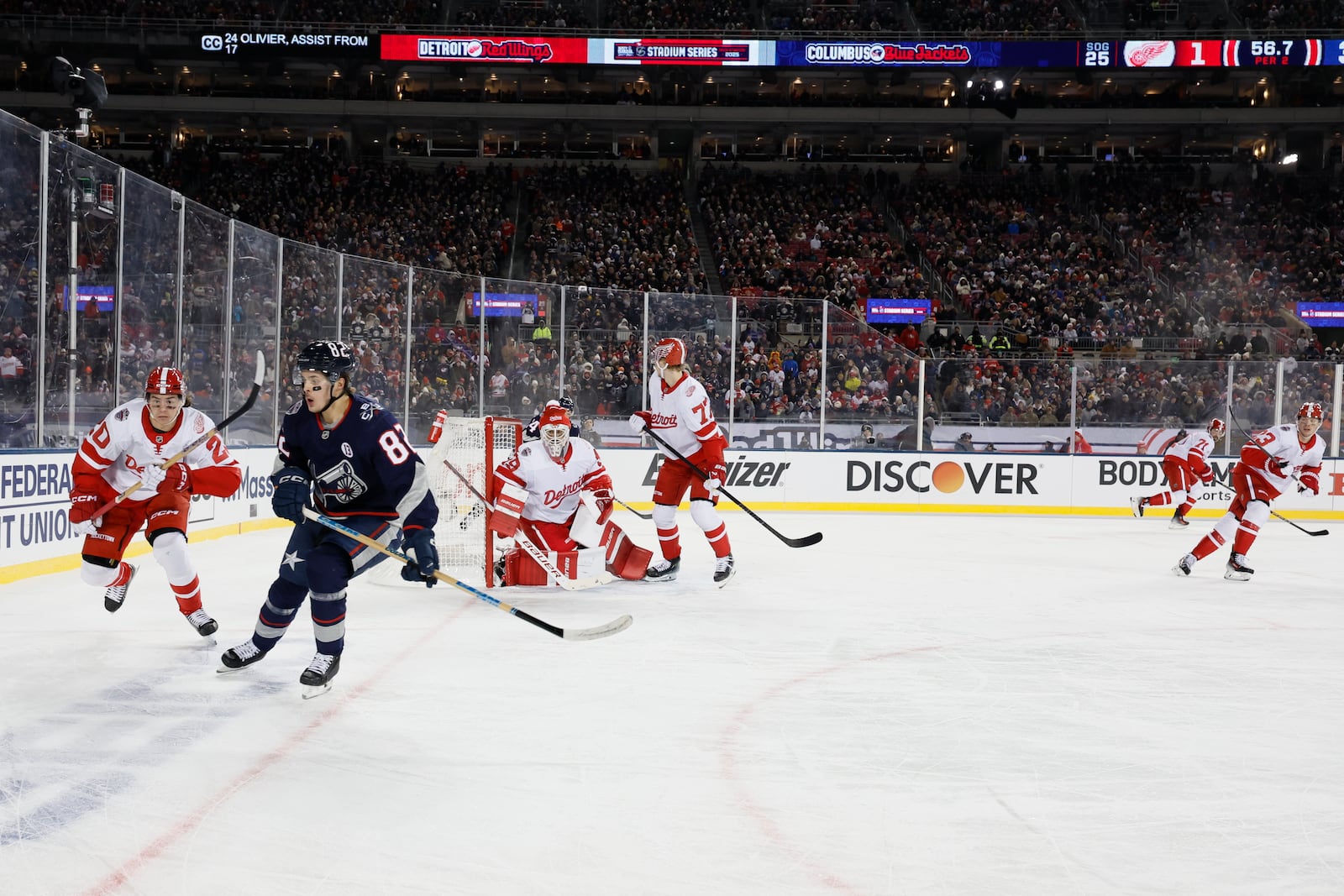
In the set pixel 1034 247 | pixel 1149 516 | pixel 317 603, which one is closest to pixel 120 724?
pixel 317 603

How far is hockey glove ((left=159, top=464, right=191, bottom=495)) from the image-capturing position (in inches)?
197

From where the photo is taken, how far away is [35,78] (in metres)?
26.5

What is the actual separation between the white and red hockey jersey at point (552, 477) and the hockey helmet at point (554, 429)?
0.05 meters

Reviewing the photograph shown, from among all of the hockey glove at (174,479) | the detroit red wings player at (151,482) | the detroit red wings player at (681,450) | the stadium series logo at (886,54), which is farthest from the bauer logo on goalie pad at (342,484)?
the stadium series logo at (886,54)

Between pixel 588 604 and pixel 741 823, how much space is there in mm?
3576

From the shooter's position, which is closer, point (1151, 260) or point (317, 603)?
point (317, 603)

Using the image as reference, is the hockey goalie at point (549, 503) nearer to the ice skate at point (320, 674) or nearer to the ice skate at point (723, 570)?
the ice skate at point (723, 570)

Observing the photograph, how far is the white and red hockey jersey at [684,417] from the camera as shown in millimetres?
7203

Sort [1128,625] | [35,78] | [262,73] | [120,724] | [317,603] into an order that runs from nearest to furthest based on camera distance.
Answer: [120,724] < [317,603] < [1128,625] < [35,78] < [262,73]

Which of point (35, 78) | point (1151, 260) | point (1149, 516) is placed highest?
point (35, 78)

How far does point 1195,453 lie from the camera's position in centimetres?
1263

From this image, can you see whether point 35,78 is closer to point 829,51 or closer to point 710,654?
point 829,51

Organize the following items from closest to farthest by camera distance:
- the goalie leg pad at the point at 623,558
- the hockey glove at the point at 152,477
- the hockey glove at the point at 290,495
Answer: the hockey glove at the point at 290,495, the hockey glove at the point at 152,477, the goalie leg pad at the point at 623,558

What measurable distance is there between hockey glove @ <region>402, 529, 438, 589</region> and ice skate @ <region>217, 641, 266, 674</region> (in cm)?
80
